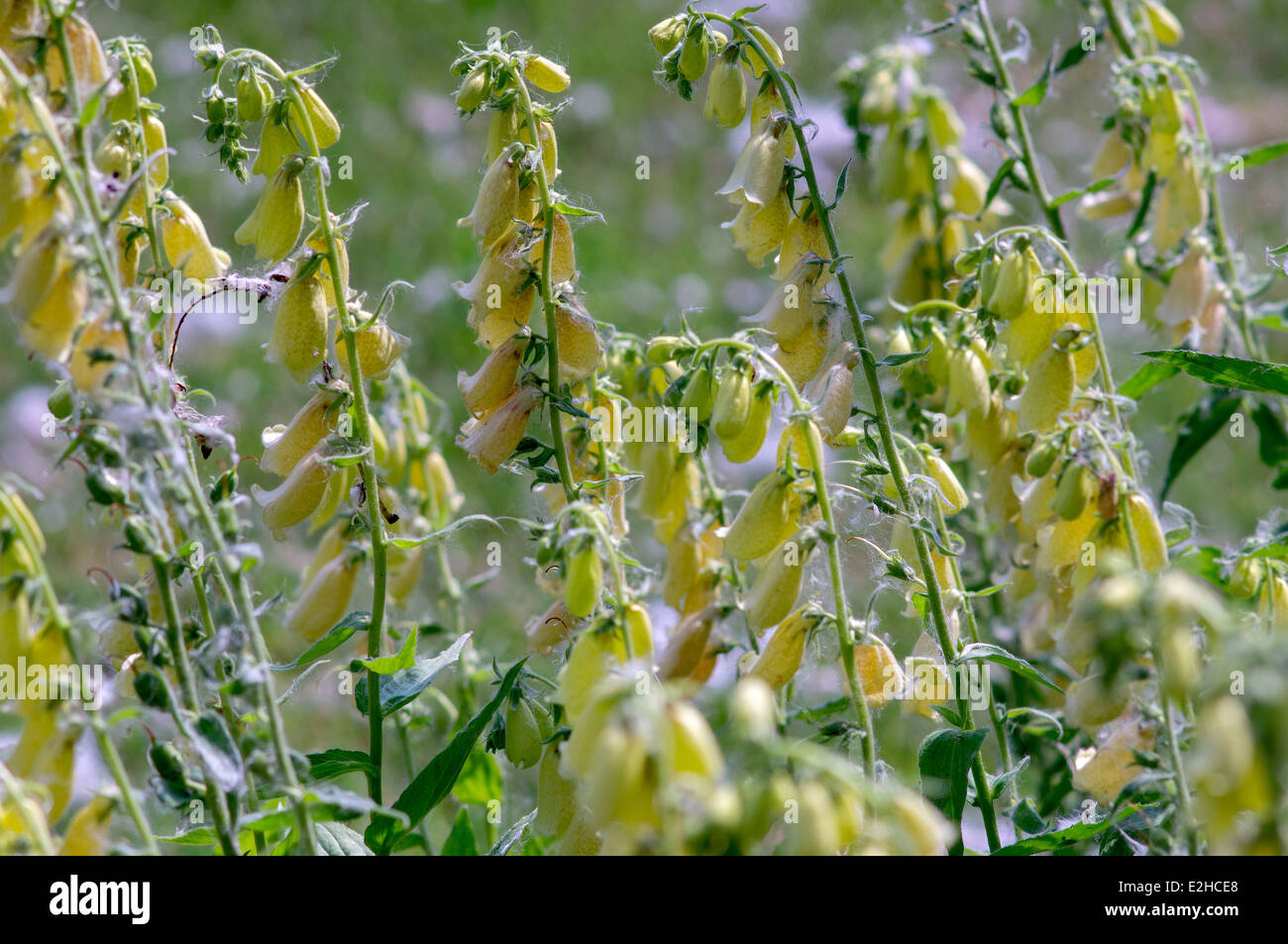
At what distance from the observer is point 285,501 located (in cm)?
201

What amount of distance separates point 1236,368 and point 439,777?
140cm

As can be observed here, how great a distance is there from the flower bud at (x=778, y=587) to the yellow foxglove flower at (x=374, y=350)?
719 millimetres

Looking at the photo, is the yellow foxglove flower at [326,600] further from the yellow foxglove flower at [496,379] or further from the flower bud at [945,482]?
the flower bud at [945,482]

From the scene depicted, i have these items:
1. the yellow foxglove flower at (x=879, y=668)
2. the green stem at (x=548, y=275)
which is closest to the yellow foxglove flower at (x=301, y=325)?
the green stem at (x=548, y=275)

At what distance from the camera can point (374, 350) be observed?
6.70 feet

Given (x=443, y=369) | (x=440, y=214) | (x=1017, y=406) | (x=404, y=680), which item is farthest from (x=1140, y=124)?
(x=440, y=214)

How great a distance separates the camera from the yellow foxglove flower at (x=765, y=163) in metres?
1.98

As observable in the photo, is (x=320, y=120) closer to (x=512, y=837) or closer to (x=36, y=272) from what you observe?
(x=36, y=272)

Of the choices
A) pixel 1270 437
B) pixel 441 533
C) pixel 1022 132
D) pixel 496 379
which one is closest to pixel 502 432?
pixel 496 379

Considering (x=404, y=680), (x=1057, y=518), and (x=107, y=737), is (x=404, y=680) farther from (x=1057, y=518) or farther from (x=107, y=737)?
(x=1057, y=518)

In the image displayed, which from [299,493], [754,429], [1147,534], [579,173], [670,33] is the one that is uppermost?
[579,173]
